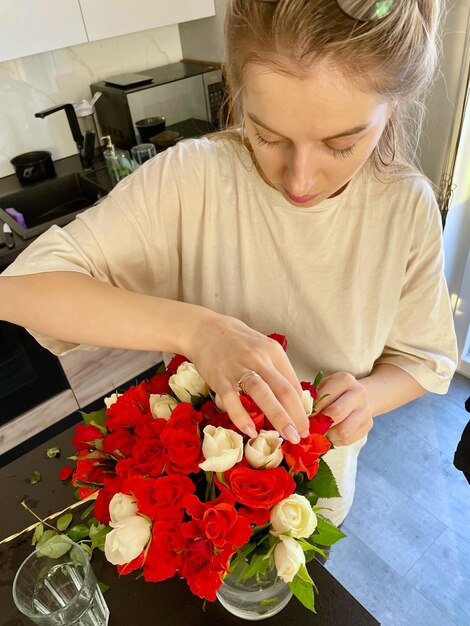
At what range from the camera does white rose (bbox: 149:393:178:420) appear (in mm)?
594

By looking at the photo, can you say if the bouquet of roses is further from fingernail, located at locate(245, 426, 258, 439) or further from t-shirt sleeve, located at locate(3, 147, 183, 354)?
t-shirt sleeve, located at locate(3, 147, 183, 354)

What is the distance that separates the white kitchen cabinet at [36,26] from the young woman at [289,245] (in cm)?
110

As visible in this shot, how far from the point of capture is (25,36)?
161 cm

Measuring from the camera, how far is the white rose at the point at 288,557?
484 millimetres

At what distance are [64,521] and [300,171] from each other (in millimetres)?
652

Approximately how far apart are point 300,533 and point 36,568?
1.29 feet

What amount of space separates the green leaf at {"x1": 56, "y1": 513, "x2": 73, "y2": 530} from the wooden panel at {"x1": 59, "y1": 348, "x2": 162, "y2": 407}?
1101 millimetres

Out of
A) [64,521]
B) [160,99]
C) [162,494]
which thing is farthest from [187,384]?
[160,99]

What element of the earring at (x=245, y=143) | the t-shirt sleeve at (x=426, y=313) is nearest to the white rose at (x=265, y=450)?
the t-shirt sleeve at (x=426, y=313)

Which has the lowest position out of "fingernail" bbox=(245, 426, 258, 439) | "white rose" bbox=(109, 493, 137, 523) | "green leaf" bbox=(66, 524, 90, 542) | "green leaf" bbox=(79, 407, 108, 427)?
"green leaf" bbox=(66, 524, 90, 542)

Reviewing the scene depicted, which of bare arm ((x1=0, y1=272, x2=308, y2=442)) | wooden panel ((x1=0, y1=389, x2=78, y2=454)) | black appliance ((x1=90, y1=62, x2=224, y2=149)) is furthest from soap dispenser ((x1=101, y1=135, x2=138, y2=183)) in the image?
bare arm ((x1=0, y1=272, x2=308, y2=442))

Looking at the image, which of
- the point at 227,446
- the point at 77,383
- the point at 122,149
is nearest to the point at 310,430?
the point at 227,446

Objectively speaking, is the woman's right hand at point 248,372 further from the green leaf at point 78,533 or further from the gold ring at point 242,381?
the green leaf at point 78,533

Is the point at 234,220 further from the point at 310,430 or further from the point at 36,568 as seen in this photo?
the point at 36,568
